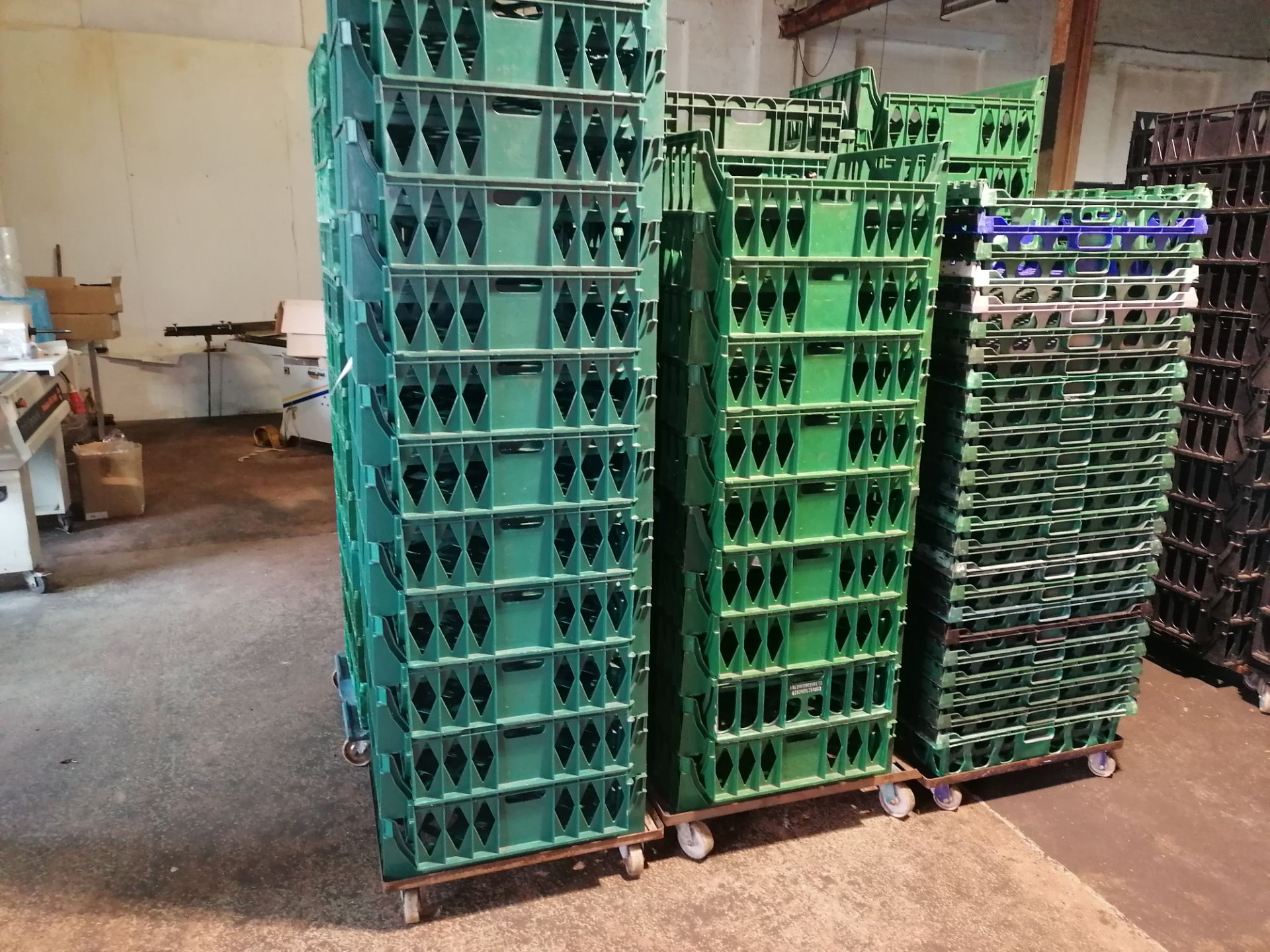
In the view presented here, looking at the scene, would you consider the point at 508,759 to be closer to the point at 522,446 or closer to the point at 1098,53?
the point at 522,446

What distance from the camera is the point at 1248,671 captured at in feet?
12.1

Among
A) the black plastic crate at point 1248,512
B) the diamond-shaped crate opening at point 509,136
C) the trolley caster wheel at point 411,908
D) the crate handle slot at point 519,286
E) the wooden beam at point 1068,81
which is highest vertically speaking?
the wooden beam at point 1068,81

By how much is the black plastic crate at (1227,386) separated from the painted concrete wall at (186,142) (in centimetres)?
735

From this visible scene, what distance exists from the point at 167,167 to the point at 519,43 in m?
7.81

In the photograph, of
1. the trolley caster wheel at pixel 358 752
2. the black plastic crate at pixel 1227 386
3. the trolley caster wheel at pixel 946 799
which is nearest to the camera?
the trolley caster wheel at pixel 946 799

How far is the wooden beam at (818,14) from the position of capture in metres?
8.77

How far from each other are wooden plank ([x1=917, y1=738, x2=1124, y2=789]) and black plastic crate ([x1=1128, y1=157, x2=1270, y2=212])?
210 cm

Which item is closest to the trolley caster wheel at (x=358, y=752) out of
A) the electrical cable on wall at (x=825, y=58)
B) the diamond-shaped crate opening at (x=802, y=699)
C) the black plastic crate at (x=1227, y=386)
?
the diamond-shaped crate opening at (x=802, y=699)

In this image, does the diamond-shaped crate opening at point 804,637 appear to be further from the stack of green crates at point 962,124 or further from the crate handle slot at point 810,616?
the stack of green crates at point 962,124

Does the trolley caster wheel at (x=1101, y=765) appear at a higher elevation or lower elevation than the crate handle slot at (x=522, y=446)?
lower

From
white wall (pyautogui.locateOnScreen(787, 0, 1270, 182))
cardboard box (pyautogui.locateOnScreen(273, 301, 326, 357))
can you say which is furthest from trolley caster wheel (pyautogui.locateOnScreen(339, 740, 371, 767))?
white wall (pyautogui.locateOnScreen(787, 0, 1270, 182))

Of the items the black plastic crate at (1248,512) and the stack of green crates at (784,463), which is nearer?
the stack of green crates at (784,463)

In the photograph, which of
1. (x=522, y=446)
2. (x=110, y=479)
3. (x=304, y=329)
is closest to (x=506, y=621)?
(x=522, y=446)

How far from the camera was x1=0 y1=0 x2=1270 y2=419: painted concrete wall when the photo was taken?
7.84 meters
